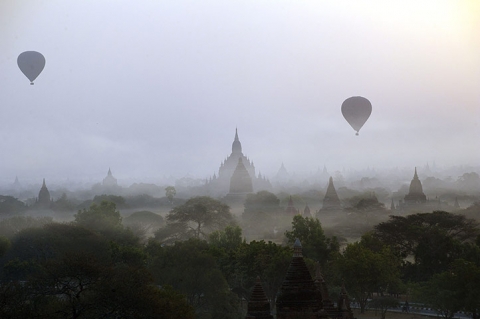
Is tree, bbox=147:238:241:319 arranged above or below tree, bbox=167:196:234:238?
below

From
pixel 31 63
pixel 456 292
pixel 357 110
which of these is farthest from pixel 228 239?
pixel 31 63

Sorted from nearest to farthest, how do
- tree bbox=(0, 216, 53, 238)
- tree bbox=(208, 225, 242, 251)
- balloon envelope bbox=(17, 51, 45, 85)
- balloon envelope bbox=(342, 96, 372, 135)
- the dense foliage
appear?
1. the dense foliage
2. tree bbox=(208, 225, 242, 251)
3. tree bbox=(0, 216, 53, 238)
4. balloon envelope bbox=(17, 51, 45, 85)
5. balloon envelope bbox=(342, 96, 372, 135)

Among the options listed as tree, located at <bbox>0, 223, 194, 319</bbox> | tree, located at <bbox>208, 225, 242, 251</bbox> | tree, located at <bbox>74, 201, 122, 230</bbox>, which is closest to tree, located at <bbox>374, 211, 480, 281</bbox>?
tree, located at <bbox>208, 225, 242, 251</bbox>

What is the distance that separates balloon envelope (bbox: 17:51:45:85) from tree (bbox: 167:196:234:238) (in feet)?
69.5

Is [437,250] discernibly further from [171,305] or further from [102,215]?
[102,215]

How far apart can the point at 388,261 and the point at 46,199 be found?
337ft

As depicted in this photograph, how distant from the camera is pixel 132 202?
138 m

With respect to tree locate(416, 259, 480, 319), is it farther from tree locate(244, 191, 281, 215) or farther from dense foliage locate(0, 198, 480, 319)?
tree locate(244, 191, 281, 215)

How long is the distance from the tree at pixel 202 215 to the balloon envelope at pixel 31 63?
21187mm

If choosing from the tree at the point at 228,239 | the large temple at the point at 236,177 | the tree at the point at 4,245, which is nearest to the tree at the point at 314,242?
the tree at the point at 228,239

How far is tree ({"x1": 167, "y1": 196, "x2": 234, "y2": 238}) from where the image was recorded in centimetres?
7475

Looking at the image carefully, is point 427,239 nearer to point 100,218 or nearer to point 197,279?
point 197,279

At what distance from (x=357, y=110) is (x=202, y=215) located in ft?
68.7

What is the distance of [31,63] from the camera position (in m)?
71.1
